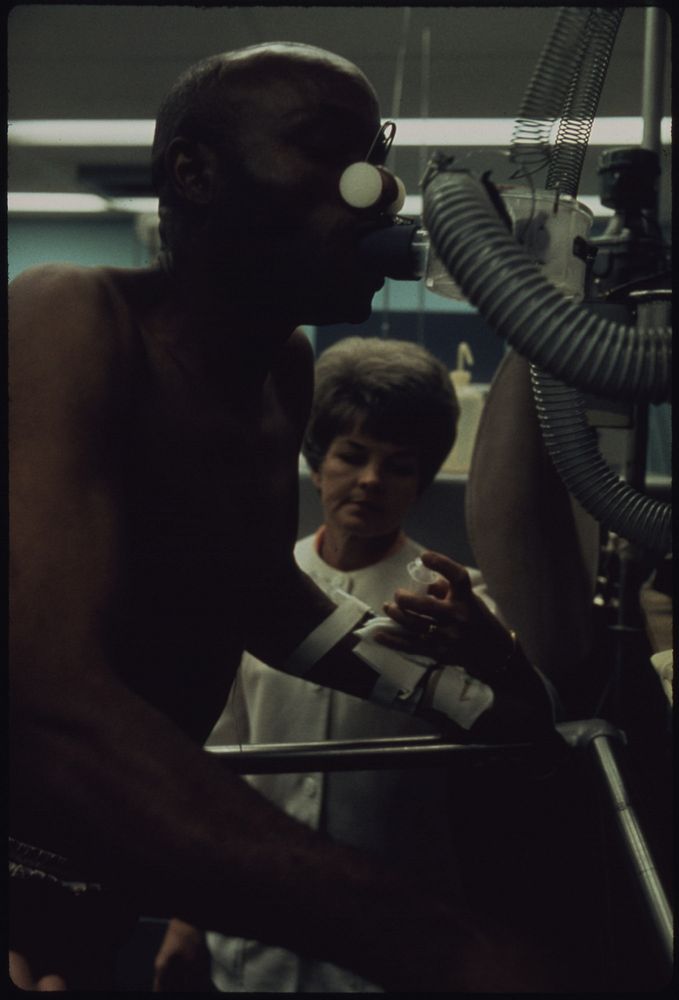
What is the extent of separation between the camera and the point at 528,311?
0.49 m

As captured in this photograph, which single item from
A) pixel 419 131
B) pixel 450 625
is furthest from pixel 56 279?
pixel 419 131

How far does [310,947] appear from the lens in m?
0.42

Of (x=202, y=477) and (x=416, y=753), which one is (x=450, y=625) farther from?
(x=202, y=477)

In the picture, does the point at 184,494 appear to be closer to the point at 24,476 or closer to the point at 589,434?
the point at 24,476

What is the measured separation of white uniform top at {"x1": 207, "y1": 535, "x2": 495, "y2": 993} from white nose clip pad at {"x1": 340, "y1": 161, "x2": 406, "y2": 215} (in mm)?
767

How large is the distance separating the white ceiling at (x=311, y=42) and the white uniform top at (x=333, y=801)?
2.04 m

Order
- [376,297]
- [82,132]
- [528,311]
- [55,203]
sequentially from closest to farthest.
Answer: [528,311]
[82,132]
[55,203]
[376,297]

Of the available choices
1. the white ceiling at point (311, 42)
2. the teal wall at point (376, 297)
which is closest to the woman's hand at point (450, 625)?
the white ceiling at point (311, 42)

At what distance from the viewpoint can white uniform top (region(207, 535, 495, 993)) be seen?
116 cm

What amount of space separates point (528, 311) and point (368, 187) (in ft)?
0.62

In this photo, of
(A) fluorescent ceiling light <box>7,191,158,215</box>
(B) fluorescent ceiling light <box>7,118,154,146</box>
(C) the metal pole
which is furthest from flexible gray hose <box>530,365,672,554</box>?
(A) fluorescent ceiling light <box>7,191,158,215</box>

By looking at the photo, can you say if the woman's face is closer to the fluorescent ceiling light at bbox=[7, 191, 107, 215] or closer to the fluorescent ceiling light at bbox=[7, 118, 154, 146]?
the fluorescent ceiling light at bbox=[7, 118, 154, 146]

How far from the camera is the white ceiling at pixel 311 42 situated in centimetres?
283

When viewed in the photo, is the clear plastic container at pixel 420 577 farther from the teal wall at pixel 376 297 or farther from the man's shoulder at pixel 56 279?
the teal wall at pixel 376 297
